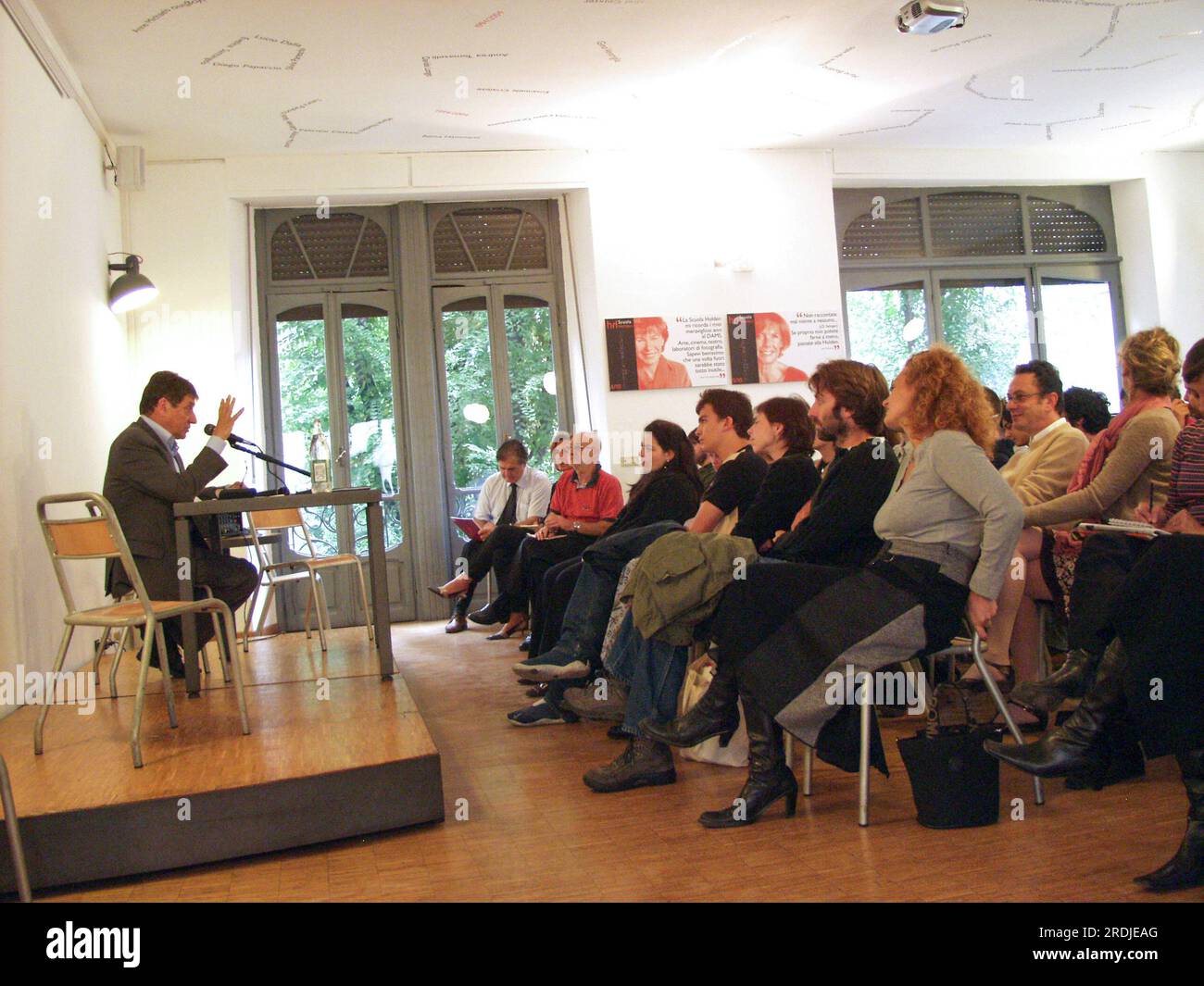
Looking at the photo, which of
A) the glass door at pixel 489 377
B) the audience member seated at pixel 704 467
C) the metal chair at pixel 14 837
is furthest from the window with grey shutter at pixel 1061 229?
the metal chair at pixel 14 837

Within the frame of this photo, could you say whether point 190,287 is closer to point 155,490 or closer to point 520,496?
point 520,496

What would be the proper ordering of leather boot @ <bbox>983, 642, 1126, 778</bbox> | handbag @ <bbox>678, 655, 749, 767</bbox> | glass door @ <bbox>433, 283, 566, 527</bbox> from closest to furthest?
leather boot @ <bbox>983, 642, 1126, 778</bbox>, handbag @ <bbox>678, 655, 749, 767</bbox>, glass door @ <bbox>433, 283, 566, 527</bbox>

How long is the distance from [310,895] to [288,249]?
5.99 metres

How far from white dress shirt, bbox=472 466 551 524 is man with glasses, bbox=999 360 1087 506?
3.26m

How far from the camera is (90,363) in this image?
5.70 meters

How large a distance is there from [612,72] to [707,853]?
4.85 meters

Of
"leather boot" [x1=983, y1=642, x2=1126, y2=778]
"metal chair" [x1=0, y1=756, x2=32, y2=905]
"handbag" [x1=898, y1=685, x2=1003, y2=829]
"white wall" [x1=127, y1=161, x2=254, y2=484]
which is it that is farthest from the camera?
"white wall" [x1=127, y1=161, x2=254, y2=484]

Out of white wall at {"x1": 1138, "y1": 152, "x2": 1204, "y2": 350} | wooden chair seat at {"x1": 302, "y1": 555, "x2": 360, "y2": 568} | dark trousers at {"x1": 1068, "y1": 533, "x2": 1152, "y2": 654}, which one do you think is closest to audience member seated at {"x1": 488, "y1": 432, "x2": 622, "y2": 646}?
wooden chair seat at {"x1": 302, "y1": 555, "x2": 360, "y2": 568}

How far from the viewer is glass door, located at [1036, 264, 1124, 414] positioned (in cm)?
844

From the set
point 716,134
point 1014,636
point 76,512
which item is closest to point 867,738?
point 1014,636

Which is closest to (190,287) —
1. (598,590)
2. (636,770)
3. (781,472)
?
(598,590)

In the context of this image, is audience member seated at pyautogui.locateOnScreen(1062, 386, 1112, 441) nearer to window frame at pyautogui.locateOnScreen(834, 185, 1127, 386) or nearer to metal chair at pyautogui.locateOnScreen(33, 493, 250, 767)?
metal chair at pyautogui.locateOnScreen(33, 493, 250, 767)

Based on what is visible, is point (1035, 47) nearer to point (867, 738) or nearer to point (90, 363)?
point (867, 738)

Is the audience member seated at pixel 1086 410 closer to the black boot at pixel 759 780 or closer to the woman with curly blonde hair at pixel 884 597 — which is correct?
the woman with curly blonde hair at pixel 884 597
